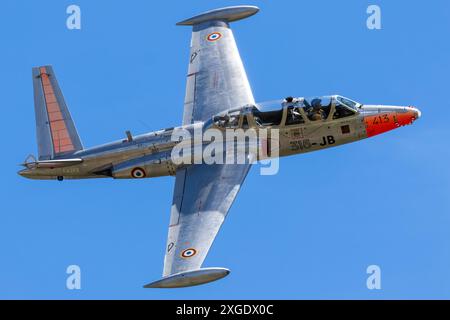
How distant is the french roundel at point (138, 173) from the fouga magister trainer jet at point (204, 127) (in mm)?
37

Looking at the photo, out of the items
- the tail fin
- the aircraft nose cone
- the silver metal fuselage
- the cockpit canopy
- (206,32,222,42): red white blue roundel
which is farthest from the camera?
(206,32,222,42): red white blue roundel

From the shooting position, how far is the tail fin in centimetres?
4984

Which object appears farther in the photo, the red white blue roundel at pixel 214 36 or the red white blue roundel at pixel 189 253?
the red white blue roundel at pixel 214 36

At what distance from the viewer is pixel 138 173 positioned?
161ft

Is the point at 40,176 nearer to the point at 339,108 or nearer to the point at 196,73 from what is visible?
the point at 196,73

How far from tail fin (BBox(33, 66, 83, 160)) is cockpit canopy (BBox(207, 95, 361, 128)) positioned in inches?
223

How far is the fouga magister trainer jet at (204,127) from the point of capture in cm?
4634

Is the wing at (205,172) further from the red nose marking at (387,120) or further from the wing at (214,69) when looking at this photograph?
the red nose marking at (387,120)

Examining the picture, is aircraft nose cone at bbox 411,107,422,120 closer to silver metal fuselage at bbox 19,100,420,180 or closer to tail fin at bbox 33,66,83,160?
silver metal fuselage at bbox 19,100,420,180

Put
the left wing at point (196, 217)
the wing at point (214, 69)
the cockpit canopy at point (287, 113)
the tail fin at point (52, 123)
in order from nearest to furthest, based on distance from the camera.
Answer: the left wing at point (196, 217), the cockpit canopy at point (287, 113), the tail fin at point (52, 123), the wing at point (214, 69)

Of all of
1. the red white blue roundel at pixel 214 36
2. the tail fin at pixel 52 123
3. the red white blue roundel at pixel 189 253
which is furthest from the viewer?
the red white blue roundel at pixel 214 36

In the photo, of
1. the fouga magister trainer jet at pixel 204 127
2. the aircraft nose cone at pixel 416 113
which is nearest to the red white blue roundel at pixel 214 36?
the fouga magister trainer jet at pixel 204 127

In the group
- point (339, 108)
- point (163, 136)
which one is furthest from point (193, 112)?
point (339, 108)

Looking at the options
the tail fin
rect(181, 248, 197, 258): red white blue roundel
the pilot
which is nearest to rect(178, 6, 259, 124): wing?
the pilot
